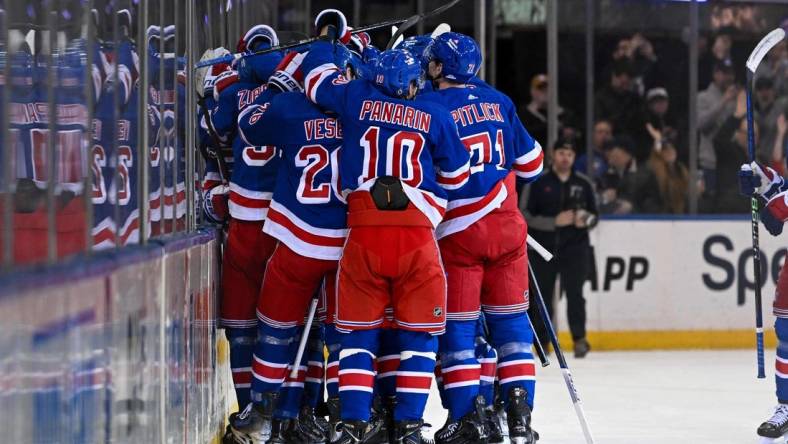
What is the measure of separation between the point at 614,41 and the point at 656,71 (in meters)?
0.34

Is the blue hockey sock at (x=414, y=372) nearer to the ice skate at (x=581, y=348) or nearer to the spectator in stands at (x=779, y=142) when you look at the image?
the ice skate at (x=581, y=348)

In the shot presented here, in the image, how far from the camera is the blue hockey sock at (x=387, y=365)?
505cm

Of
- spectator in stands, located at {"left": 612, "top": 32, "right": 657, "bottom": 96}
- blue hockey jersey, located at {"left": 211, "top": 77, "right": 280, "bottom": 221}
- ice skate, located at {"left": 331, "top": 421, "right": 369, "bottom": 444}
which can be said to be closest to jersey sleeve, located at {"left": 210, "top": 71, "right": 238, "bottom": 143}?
blue hockey jersey, located at {"left": 211, "top": 77, "right": 280, "bottom": 221}

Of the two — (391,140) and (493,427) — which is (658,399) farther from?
(391,140)

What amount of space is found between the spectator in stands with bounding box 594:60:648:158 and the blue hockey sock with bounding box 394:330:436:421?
5430mm

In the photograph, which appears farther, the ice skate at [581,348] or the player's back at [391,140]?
the ice skate at [581,348]

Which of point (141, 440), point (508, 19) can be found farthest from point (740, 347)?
point (141, 440)

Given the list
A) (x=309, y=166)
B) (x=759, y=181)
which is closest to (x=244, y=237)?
(x=309, y=166)

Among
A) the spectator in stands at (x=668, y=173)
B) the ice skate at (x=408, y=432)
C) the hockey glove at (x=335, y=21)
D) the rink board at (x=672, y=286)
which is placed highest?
the hockey glove at (x=335, y=21)

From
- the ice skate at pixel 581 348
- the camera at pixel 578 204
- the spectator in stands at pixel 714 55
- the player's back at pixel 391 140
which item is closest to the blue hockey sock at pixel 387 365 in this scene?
the player's back at pixel 391 140

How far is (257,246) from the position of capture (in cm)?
503

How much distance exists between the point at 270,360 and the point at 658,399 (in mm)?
2482

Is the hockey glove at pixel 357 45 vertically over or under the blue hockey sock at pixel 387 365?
over

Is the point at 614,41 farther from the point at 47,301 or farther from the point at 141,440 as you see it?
the point at 47,301
